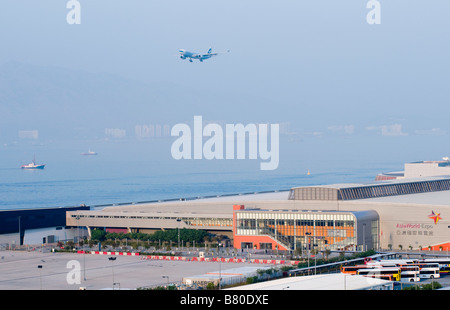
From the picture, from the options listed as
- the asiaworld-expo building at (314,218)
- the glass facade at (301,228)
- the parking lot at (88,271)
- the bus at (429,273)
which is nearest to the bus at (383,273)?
the bus at (429,273)

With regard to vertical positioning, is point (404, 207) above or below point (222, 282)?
above

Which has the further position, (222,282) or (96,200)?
(96,200)

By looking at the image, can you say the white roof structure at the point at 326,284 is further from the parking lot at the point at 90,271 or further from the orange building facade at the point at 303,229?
the orange building facade at the point at 303,229

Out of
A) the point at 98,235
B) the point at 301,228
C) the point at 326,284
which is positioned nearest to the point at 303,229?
the point at 301,228

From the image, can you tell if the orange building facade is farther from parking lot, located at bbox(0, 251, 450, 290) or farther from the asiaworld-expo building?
parking lot, located at bbox(0, 251, 450, 290)

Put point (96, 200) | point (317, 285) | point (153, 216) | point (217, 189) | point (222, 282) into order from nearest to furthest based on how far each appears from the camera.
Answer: point (317, 285), point (222, 282), point (153, 216), point (96, 200), point (217, 189)

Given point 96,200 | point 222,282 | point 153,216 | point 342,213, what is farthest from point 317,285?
point 96,200
